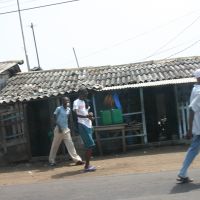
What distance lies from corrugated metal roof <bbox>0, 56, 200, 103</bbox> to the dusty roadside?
201 cm

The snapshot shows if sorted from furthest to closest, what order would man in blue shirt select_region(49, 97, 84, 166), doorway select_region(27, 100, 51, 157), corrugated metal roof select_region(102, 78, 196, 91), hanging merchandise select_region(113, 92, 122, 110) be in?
doorway select_region(27, 100, 51, 157)
hanging merchandise select_region(113, 92, 122, 110)
corrugated metal roof select_region(102, 78, 196, 91)
man in blue shirt select_region(49, 97, 84, 166)

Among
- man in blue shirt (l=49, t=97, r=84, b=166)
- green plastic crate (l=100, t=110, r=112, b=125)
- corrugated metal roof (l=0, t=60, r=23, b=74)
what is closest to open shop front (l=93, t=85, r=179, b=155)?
green plastic crate (l=100, t=110, r=112, b=125)

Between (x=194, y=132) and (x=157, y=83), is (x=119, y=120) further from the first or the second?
(x=194, y=132)

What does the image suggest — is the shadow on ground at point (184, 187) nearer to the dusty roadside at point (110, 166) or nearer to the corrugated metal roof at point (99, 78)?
the dusty roadside at point (110, 166)

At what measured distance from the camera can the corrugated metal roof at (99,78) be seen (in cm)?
1432

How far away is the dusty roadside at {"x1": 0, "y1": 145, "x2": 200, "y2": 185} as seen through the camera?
10.3 m

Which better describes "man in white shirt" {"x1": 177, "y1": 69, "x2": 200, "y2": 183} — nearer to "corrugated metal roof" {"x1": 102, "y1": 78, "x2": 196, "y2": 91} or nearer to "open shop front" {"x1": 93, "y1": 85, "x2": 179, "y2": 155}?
"corrugated metal roof" {"x1": 102, "y1": 78, "x2": 196, "y2": 91}

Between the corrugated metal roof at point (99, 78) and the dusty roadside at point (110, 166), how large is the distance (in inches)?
79.2

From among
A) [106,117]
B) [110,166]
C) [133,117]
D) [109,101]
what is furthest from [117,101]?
[110,166]

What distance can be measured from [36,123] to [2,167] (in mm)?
3110

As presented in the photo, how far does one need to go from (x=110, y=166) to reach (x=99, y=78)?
524cm

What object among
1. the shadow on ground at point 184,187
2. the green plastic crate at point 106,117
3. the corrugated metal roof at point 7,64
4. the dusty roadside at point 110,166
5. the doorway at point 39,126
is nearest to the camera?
the shadow on ground at point 184,187

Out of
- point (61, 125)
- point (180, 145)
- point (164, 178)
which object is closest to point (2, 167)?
point (61, 125)

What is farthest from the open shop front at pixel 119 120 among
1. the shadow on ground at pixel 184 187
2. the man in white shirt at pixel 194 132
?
the shadow on ground at pixel 184 187
